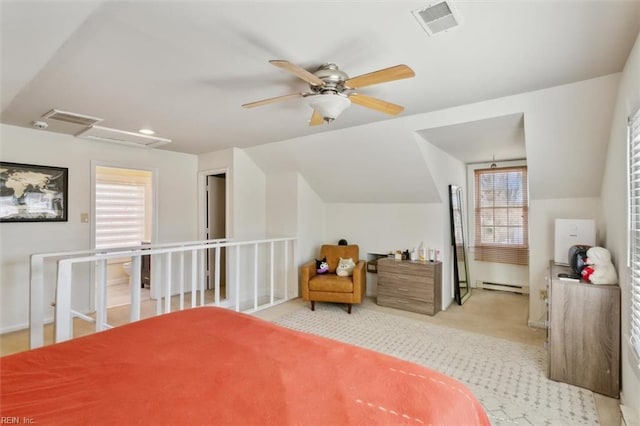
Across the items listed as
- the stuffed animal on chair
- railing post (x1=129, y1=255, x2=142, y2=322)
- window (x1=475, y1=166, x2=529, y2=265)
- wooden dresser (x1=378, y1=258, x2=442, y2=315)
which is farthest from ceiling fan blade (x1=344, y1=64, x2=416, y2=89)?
window (x1=475, y1=166, x2=529, y2=265)

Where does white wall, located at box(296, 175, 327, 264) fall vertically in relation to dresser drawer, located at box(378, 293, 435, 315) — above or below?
above

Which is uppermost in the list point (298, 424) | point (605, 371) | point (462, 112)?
point (462, 112)

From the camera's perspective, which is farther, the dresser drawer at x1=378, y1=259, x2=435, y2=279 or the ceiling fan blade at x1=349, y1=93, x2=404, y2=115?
the dresser drawer at x1=378, y1=259, x2=435, y2=279

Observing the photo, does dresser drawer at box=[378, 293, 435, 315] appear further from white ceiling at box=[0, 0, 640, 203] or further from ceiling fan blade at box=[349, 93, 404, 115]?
ceiling fan blade at box=[349, 93, 404, 115]

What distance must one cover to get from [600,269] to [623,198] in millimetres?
582

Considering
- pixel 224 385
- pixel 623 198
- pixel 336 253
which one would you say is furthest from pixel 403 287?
pixel 224 385

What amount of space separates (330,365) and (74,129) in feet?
13.7

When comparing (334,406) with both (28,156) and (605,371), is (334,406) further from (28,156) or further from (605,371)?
(28,156)

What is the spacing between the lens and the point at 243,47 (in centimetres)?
192

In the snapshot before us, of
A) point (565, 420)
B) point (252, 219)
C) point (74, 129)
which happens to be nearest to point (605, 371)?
point (565, 420)

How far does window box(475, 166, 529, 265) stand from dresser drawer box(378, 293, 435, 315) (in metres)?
1.93

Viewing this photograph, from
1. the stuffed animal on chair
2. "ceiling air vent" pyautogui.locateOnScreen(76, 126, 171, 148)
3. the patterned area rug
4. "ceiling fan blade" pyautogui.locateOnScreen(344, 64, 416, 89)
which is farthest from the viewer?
"ceiling air vent" pyautogui.locateOnScreen(76, 126, 171, 148)

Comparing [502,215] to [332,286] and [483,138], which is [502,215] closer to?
[483,138]

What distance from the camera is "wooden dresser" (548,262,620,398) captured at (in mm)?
2270
